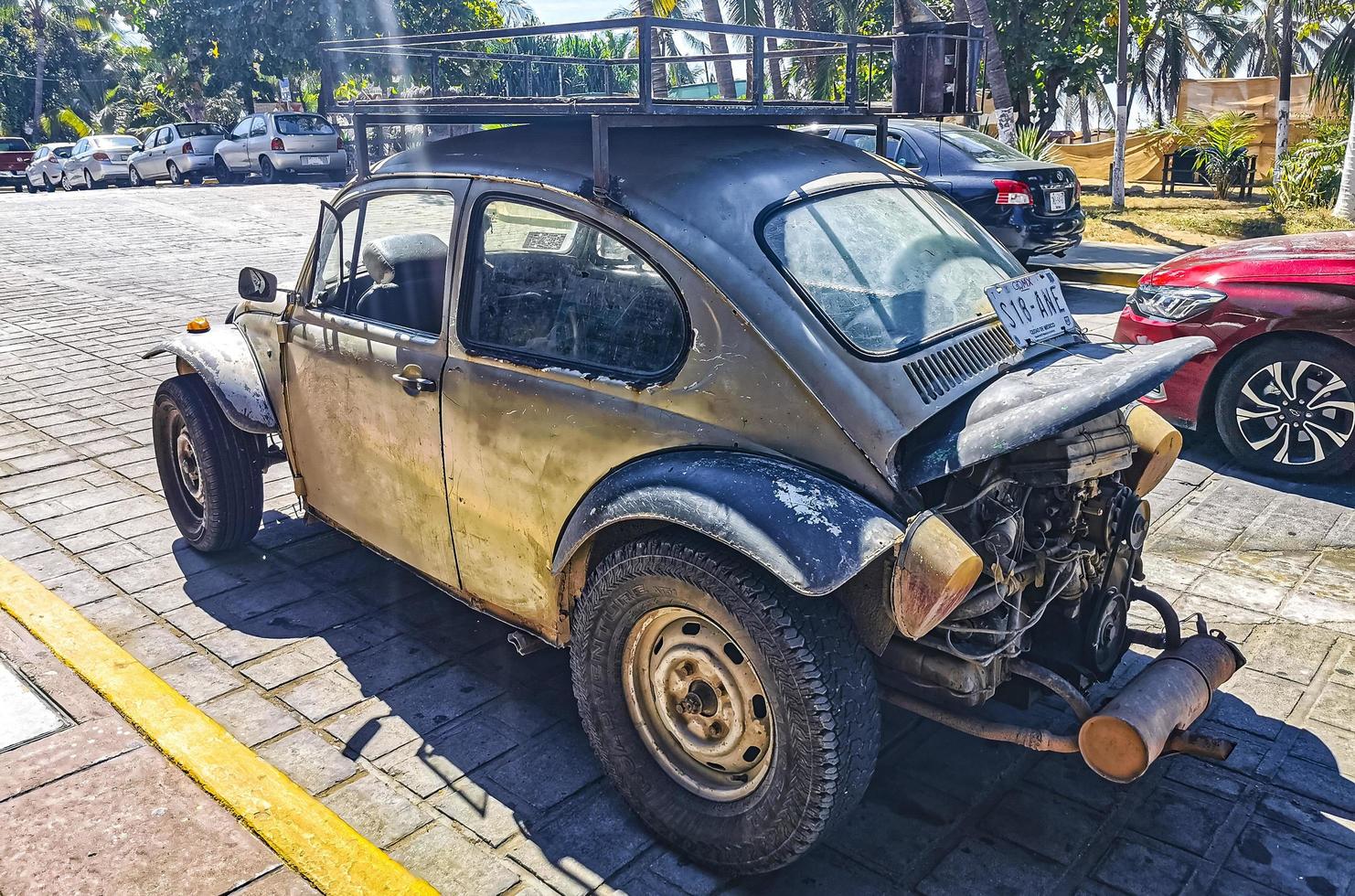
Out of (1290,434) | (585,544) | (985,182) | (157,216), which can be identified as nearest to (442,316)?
(585,544)

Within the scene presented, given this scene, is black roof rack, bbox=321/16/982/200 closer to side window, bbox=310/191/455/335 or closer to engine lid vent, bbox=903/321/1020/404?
side window, bbox=310/191/455/335

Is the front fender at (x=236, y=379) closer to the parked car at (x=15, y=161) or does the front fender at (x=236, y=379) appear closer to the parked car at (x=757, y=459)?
the parked car at (x=757, y=459)

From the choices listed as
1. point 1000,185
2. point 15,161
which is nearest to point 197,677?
point 1000,185

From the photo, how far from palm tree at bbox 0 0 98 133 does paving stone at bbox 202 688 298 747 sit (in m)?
54.3

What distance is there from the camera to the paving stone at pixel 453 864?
9.59 ft

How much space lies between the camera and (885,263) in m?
3.30

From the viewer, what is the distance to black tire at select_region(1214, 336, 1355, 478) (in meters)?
5.38

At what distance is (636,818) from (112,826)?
152cm

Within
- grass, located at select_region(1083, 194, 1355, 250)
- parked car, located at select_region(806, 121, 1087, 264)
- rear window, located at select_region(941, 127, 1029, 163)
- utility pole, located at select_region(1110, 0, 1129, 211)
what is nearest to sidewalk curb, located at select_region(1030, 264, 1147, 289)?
parked car, located at select_region(806, 121, 1087, 264)

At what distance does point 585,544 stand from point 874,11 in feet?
77.2

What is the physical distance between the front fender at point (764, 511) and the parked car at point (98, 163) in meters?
30.0

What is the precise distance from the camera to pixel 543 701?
383 cm

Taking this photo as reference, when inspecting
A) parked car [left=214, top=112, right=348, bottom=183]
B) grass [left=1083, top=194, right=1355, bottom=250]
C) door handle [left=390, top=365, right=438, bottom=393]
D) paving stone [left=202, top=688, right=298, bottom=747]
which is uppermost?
parked car [left=214, top=112, right=348, bottom=183]

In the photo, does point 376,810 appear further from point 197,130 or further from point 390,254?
point 197,130
